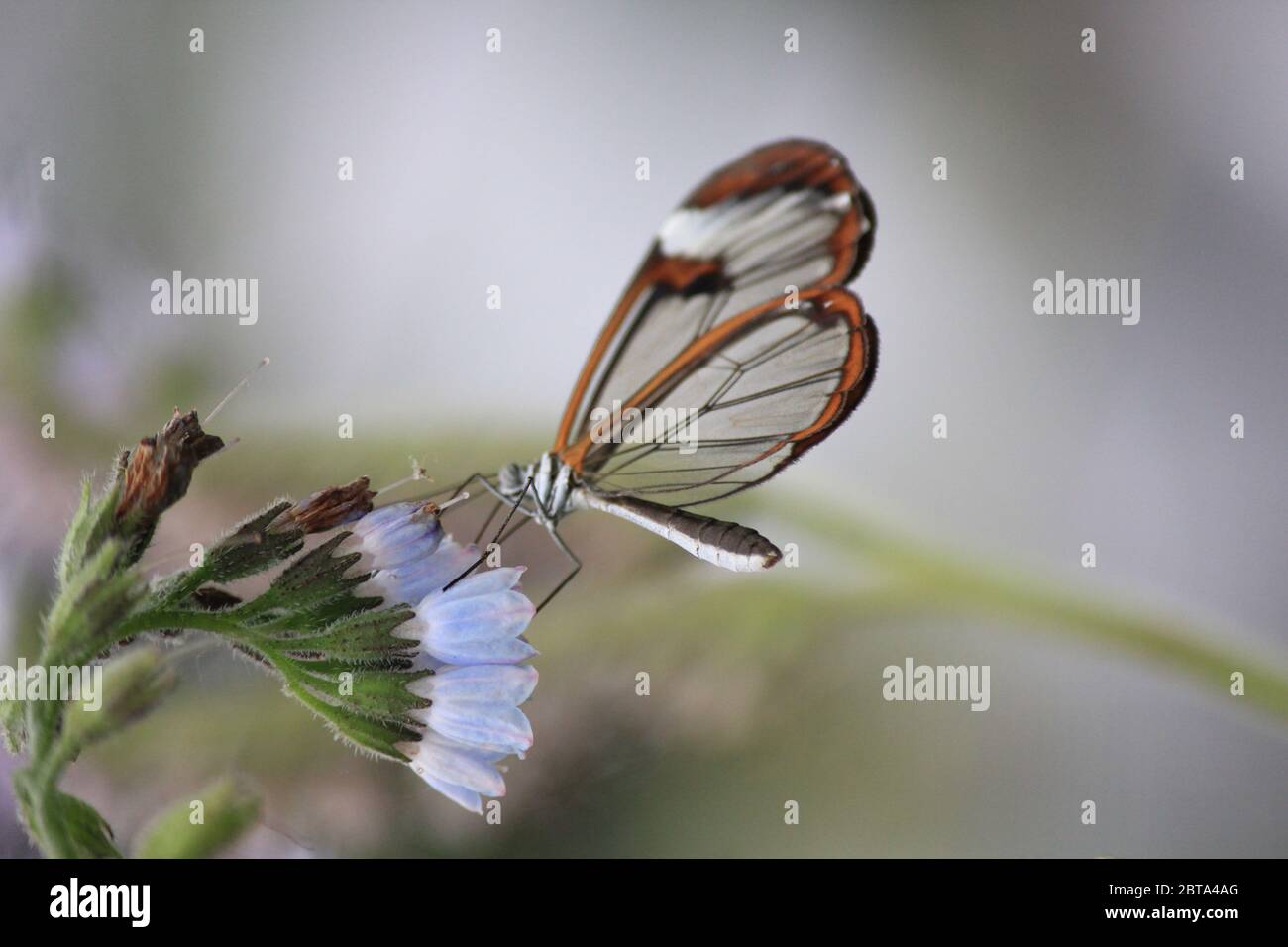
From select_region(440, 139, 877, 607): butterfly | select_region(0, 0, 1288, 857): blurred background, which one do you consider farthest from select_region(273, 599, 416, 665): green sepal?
select_region(0, 0, 1288, 857): blurred background

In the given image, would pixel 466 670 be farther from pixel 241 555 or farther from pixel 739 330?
pixel 739 330

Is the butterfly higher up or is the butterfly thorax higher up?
the butterfly

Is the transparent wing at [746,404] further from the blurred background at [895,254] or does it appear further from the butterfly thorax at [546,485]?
the blurred background at [895,254]

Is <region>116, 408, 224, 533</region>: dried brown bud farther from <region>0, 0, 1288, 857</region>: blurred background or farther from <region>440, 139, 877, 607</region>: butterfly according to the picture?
<region>0, 0, 1288, 857</region>: blurred background

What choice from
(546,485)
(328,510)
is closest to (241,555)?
(328,510)

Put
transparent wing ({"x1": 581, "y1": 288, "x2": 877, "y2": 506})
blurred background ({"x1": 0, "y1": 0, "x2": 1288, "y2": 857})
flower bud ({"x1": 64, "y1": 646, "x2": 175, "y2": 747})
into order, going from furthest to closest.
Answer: blurred background ({"x1": 0, "y1": 0, "x2": 1288, "y2": 857}) < transparent wing ({"x1": 581, "y1": 288, "x2": 877, "y2": 506}) < flower bud ({"x1": 64, "y1": 646, "x2": 175, "y2": 747})

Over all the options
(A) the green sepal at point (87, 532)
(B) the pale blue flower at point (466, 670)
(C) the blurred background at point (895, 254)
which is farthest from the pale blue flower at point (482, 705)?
(C) the blurred background at point (895, 254)
